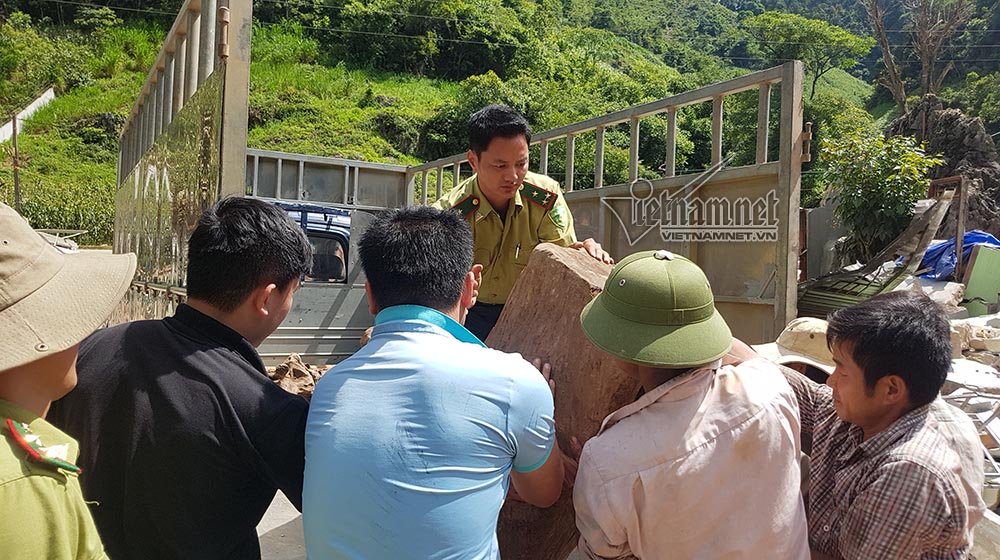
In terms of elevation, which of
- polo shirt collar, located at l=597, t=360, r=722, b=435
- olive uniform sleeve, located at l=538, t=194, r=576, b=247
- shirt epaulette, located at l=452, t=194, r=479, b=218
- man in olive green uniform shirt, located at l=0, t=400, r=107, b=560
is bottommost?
man in olive green uniform shirt, located at l=0, t=400, r=107, b=560

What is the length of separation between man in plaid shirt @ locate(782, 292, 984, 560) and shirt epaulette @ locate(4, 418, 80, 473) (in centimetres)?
156

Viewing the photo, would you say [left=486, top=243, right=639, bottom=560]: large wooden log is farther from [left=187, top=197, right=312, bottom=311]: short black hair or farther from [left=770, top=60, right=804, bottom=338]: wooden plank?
[left=770, top=60, right=804, bottom=338]: wooden plank

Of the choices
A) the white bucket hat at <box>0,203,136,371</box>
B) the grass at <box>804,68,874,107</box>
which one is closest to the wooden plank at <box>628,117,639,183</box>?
the white bucket hat at <box>0,203,136,371</box>

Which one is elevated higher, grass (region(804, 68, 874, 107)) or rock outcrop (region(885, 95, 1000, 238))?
grass (region(804, 68, 874, 107))

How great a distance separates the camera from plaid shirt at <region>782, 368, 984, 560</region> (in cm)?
146

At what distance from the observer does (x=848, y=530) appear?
1571 millimetres

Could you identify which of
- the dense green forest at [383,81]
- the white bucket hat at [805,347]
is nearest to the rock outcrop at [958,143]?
the dense green forest at [383,81]

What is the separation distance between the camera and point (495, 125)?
2.95m

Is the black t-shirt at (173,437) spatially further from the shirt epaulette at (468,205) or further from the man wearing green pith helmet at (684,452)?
the shirt epaulette at (468,205)

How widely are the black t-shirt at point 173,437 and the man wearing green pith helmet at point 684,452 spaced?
701 millimetres

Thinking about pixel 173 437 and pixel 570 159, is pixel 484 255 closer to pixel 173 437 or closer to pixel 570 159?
pixel 173 437

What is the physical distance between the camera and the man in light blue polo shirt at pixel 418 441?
1.36m

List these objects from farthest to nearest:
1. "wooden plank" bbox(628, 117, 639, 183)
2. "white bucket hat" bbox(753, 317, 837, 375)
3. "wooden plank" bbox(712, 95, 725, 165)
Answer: "wooden plank" bbox(628, 117, 639, 183) → "wooden plank" bbox(712, 95, 725, 165) → "white bucket hat" bbox(753, 317, 837, 375)

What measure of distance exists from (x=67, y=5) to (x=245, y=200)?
130 ft
